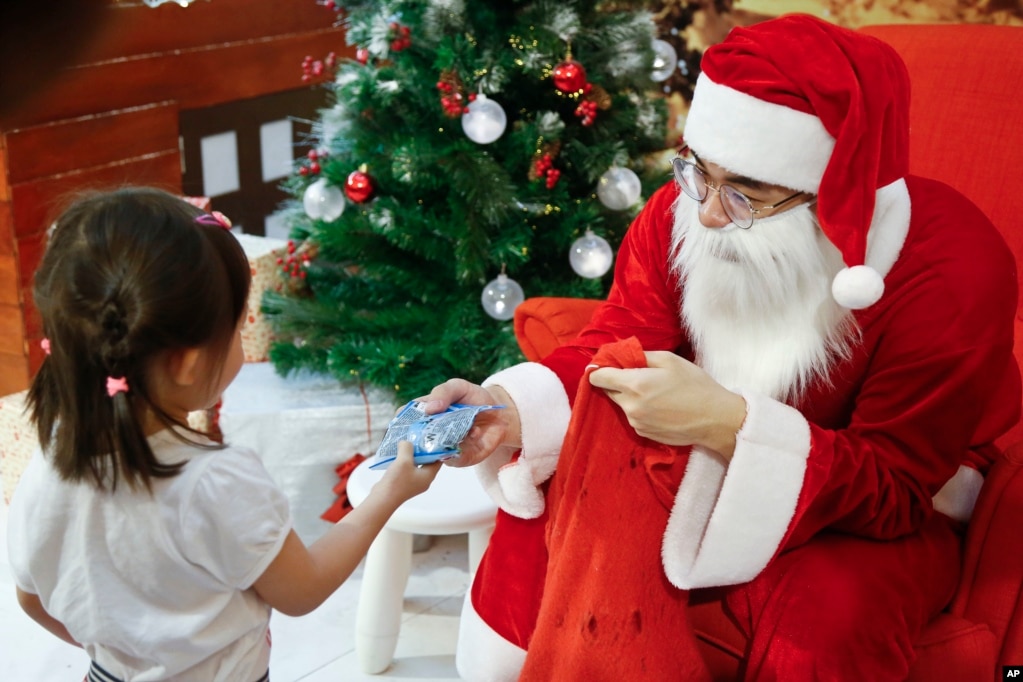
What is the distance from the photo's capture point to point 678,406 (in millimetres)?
1317

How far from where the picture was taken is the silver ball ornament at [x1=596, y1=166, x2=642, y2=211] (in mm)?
2264

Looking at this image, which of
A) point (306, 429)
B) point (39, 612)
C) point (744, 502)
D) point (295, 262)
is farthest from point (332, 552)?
point (295, 262)

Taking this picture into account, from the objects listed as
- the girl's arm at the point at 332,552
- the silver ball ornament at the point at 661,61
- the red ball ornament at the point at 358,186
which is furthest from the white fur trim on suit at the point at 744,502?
the silver ball ornament at the point at 661,61

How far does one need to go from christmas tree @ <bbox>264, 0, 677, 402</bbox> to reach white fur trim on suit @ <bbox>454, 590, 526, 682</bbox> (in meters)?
0.81

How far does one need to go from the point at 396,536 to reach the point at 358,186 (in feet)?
2.49

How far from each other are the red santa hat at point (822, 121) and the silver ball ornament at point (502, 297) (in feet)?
3.01

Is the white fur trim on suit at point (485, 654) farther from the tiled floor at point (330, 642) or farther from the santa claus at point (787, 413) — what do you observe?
the tiled floor at point (330, 642)

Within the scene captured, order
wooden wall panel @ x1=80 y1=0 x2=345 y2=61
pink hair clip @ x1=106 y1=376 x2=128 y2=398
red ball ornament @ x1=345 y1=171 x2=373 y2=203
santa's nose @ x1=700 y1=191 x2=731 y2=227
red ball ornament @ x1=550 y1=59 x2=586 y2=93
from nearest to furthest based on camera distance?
pink hair clip @ x1=106 y1=376 x2=128 y2=398 → santa's nose @ x1=700 y1=191 x2=731 y2=227 → red ball ornament @ x1=550 y1=59 x2=586 y2=93 → red ball ornament @ x1=345 y1=171 x2=373 y2=203 → wooden wall panel @ x1=80 y1=0 x2=345 y2=61

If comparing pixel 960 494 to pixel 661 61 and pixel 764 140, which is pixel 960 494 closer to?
pixel 764 140

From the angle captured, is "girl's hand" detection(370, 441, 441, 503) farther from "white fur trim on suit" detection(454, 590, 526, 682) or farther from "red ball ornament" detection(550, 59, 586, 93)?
"red ball ornament" detection(550, 59, 586, 93)

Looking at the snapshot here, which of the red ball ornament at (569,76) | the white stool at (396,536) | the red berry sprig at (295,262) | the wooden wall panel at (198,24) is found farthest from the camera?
the wooden wall panel at (198,24)

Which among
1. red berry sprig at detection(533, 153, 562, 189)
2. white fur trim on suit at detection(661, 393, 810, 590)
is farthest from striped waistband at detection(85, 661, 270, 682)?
red berry sprig at detection(533, 153, 562, 189)

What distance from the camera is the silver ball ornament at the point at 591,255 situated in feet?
7.45

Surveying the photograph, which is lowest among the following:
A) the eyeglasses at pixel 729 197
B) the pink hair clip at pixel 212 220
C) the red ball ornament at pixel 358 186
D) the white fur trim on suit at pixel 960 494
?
the red ball ornament at pixel 358 186
